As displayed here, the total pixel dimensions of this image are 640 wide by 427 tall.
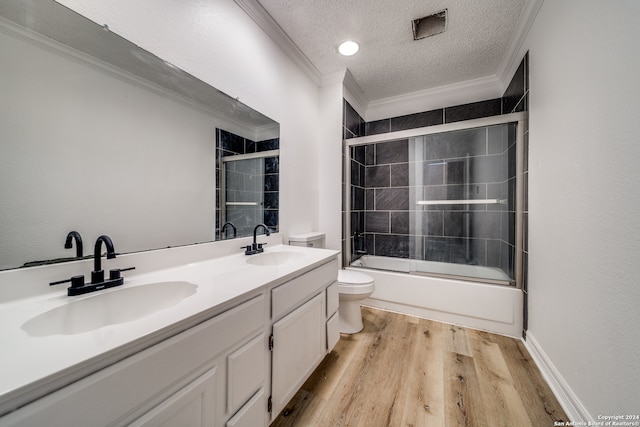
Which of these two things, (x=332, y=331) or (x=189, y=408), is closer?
(x=189, y=408)

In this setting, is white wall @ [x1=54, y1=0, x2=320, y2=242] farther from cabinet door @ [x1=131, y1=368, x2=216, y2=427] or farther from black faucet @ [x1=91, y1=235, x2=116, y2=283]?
cabinet door @ [x1=131, y1=368, x2=216, y2=427]

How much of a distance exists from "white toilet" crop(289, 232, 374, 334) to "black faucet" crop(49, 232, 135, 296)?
4.20 ft

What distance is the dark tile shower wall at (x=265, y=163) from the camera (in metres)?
1.51

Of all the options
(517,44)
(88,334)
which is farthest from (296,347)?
(517,44)

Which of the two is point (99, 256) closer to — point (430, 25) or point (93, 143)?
point (93, 143)

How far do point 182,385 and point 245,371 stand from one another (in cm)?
26

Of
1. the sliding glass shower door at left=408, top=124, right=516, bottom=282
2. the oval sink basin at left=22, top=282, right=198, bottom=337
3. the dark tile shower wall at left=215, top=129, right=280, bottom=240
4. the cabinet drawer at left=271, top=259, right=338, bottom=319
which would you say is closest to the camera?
the oval sink basin at left=22, top=282, right=198, bottom=337

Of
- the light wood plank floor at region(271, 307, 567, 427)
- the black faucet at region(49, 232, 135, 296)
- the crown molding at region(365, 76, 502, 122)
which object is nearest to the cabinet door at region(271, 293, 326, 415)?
the light wood plank floor at region(271, 307, 567, 427)

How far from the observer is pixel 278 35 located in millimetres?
1931

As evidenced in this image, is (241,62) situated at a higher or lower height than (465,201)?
higher

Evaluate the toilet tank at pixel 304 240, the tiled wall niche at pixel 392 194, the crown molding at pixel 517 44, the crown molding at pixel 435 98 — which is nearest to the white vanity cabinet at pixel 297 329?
the toilet tank at pixel 304 240

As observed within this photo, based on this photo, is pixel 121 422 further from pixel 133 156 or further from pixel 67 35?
pixel 67 35

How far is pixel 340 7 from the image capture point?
172 centimetres

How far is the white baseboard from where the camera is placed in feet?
3.66
